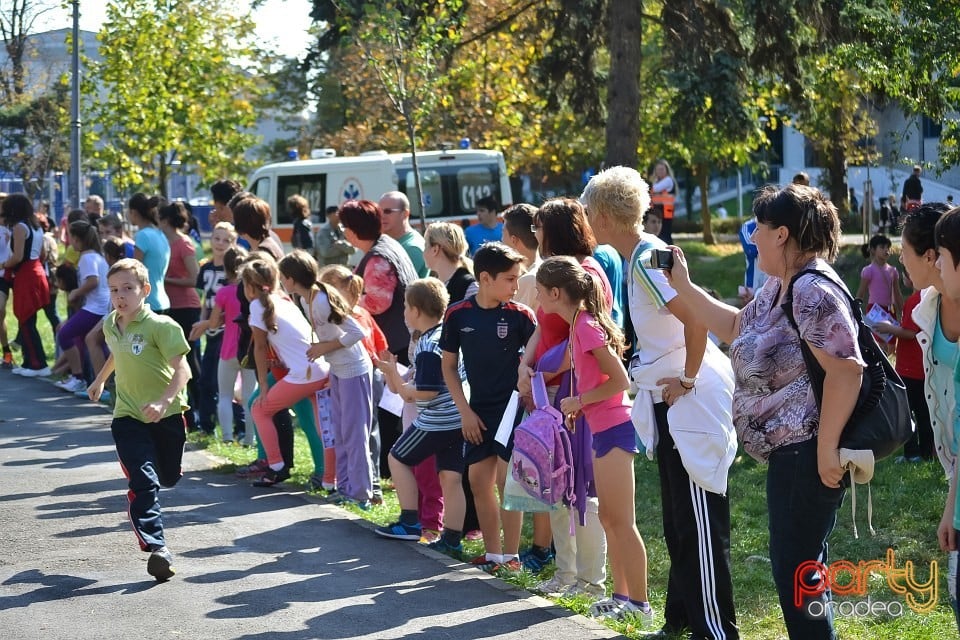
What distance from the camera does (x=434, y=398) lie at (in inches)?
295

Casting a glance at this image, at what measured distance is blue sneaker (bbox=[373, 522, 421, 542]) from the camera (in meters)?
7.76

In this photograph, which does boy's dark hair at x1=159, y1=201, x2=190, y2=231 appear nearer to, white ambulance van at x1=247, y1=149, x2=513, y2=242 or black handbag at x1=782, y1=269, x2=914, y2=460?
black handbag at x1=782, y1=269, x2=914, y2=460

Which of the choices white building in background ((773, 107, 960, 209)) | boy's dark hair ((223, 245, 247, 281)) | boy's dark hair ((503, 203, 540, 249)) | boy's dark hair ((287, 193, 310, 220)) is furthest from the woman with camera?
white building in background ((773, 107, 960, 209))

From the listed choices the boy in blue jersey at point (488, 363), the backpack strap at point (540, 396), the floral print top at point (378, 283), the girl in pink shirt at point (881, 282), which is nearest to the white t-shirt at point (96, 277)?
the floral print top at point (378, 283)

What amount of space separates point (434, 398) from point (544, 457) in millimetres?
1531

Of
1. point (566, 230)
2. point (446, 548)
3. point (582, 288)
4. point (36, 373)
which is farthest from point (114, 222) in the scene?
point (582, 288)

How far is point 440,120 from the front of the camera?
3042cm

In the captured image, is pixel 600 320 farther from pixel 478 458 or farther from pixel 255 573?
pixel 255 573

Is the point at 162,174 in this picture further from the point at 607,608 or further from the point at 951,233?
the point at 951,233

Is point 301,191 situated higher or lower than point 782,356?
higher

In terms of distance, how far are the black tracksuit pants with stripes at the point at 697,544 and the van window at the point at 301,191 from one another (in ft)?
62.8

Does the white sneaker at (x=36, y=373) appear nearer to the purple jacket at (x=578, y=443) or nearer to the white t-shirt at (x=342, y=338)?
the white t-shirt at (x=342, y=338)

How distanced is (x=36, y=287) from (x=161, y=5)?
1583cm

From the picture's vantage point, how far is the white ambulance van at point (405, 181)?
23.5m
